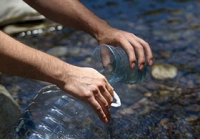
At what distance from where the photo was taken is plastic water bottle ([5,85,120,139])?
8.05 ft

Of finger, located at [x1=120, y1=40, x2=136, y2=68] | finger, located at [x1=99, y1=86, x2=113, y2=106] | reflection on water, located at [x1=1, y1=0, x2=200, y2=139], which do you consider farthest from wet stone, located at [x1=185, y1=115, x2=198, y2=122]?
Result: finger, located at [x1=99, y1=86, x2=113, y2=106]

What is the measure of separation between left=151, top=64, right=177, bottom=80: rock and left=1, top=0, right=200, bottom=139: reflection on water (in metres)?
0.04

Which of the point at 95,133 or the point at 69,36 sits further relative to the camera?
the point at 69,36

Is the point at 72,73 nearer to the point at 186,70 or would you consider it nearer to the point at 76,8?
the point at 76,8

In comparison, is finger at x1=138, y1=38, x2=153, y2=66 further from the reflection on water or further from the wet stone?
the wet stone

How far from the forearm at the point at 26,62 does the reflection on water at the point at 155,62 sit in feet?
2.94

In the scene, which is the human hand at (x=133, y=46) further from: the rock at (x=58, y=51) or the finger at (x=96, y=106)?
the rock at (x=58, y=51)

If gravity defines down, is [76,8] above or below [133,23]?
above

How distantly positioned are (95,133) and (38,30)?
1939 mm

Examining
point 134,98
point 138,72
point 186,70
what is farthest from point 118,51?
point 186,70

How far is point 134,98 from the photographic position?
329cm

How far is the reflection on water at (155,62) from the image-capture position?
298cm

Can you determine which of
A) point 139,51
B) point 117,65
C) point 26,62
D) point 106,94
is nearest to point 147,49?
point 139,51

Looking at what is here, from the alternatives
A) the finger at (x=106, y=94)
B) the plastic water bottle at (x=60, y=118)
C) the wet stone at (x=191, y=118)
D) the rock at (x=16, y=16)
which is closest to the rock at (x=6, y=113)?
the plastic water bottle at (x=60, y=118)
